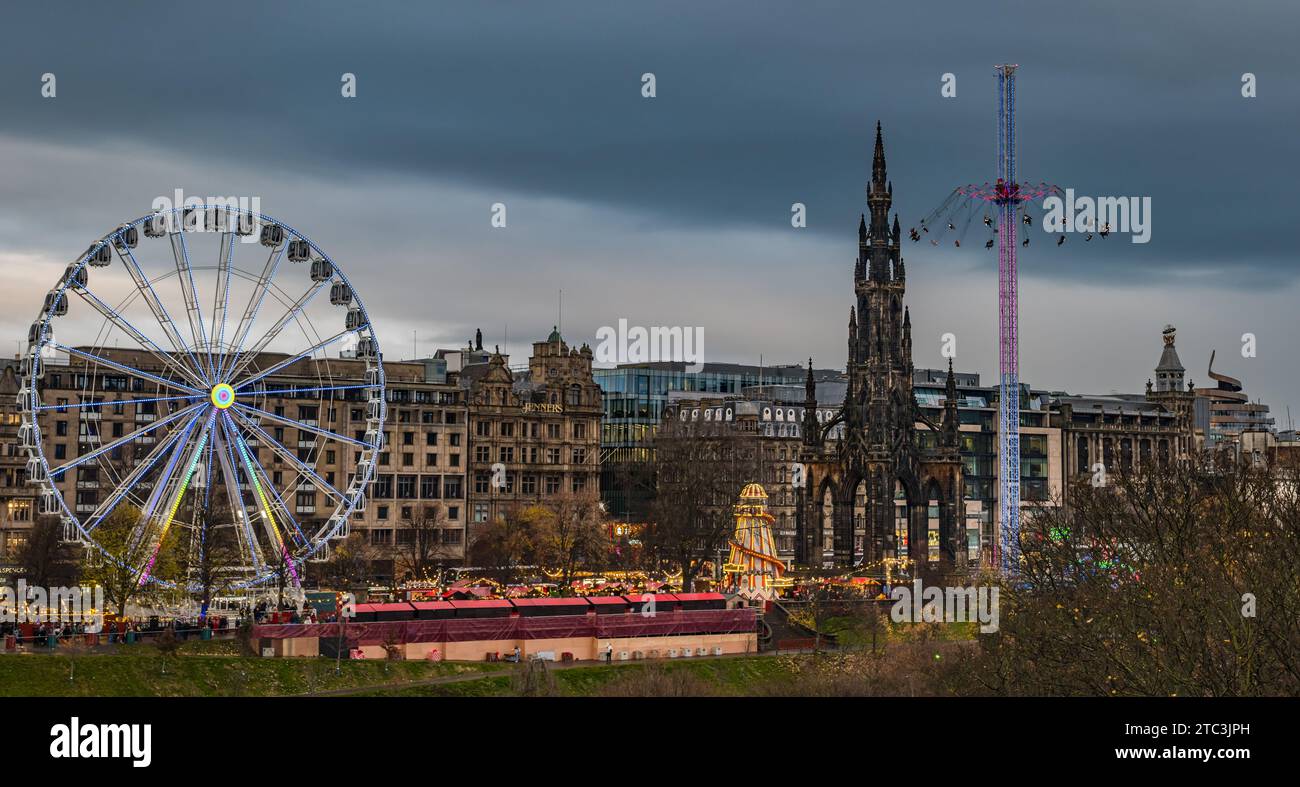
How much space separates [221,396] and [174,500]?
6.39m

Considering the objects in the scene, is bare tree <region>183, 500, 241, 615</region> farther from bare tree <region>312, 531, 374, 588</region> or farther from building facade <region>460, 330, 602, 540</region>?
building facade <region>460, 330, 602, 540</region>

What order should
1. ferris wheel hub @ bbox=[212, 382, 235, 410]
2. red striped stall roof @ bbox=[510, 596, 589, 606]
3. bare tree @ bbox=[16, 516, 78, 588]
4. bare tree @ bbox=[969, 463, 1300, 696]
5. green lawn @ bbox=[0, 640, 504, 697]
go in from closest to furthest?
bare tree @ bbox=[969, 463, 1300, 696], green lawn @ bbox=[0, 640, 504, 697], ferris wheel hub @ bbox=[212, 382, 235, 410], red striped stall roof @ bbox=[510, 596, 589, 606], bare tree @ bbox=[16, 516, 78, 588]

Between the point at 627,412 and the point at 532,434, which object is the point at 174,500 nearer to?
the point at 532,434

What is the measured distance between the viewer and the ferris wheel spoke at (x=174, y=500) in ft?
302

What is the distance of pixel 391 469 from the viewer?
6073 inches

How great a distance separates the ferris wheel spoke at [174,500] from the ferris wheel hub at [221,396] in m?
0.42

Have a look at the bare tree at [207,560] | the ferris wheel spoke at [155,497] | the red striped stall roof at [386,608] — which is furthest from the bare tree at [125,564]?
the red striped stall roof at [386,608]

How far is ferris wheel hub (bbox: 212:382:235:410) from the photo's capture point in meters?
95.1

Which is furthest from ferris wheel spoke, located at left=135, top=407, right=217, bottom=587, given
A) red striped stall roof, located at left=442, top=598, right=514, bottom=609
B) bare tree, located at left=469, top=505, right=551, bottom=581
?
bare tree, located at left=469, top=505, right=551, bottom=581

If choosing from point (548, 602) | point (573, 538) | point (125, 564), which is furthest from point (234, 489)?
point (573, 538)

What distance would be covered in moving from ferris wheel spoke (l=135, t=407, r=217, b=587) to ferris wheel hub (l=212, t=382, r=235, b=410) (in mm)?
418
